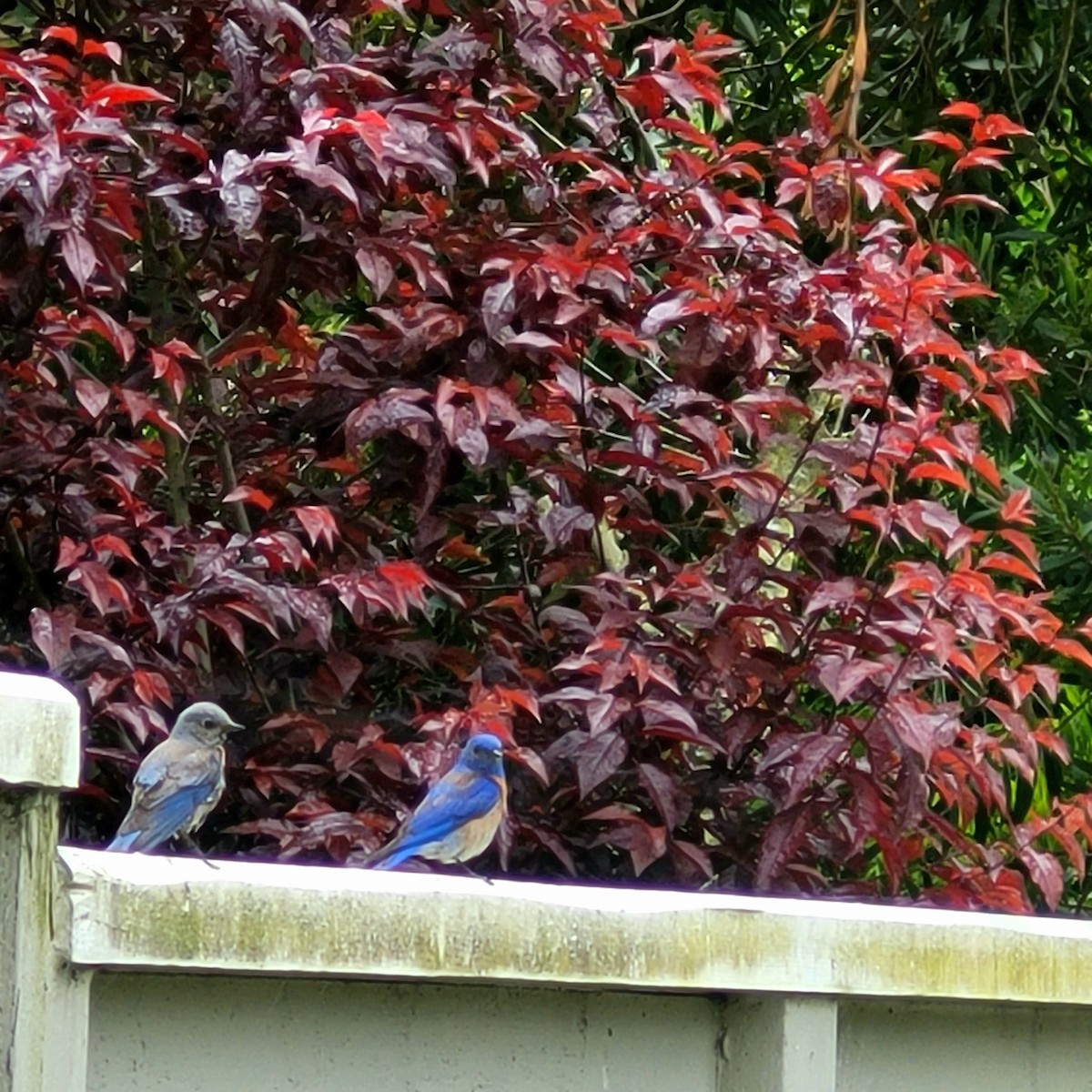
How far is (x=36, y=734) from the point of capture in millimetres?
2121

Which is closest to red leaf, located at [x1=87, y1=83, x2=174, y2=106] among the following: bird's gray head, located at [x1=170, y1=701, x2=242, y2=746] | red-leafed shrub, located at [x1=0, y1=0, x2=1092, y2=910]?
red-leafed shrub, located at [x1=0, y1=0, x2=1092, y2=910]

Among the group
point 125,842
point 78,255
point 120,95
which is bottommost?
point 125,842

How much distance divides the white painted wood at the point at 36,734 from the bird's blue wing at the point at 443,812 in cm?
143

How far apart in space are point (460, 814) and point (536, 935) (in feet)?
3.32

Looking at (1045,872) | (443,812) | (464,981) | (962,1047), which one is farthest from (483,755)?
(1045,872)

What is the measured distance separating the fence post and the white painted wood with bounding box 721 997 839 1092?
3.37 ft

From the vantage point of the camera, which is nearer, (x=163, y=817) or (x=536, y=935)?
(x=536, y=935)

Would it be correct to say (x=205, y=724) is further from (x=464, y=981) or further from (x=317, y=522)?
(x=464, y=981)

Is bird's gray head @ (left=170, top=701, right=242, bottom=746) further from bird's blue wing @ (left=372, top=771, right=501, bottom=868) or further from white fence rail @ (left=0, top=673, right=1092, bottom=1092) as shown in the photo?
white fence rail @ (left=0, top=673, right=1092, bottom=1092)

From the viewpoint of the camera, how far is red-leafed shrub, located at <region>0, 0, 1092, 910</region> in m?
3.79

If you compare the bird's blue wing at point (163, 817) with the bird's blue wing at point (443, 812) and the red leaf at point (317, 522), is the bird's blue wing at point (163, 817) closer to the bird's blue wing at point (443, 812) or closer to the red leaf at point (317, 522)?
the bird's blue wing at point (443, 812)

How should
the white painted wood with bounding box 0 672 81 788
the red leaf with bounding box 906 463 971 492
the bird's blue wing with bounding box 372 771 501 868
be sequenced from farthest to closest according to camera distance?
1. the red leaf with bounding box 906 463 971 492
2. the bird's blue wing with bounding box 372 771 501 868
3. the white painted wood with bounding box 0 672 81 788

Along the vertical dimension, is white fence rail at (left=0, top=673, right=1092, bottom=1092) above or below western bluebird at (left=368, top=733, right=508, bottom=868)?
below

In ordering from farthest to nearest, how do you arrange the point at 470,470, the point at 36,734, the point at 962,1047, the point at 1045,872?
the point at 1045,872, the point at 470,470, the point at 962,1047, the point at 36,734
